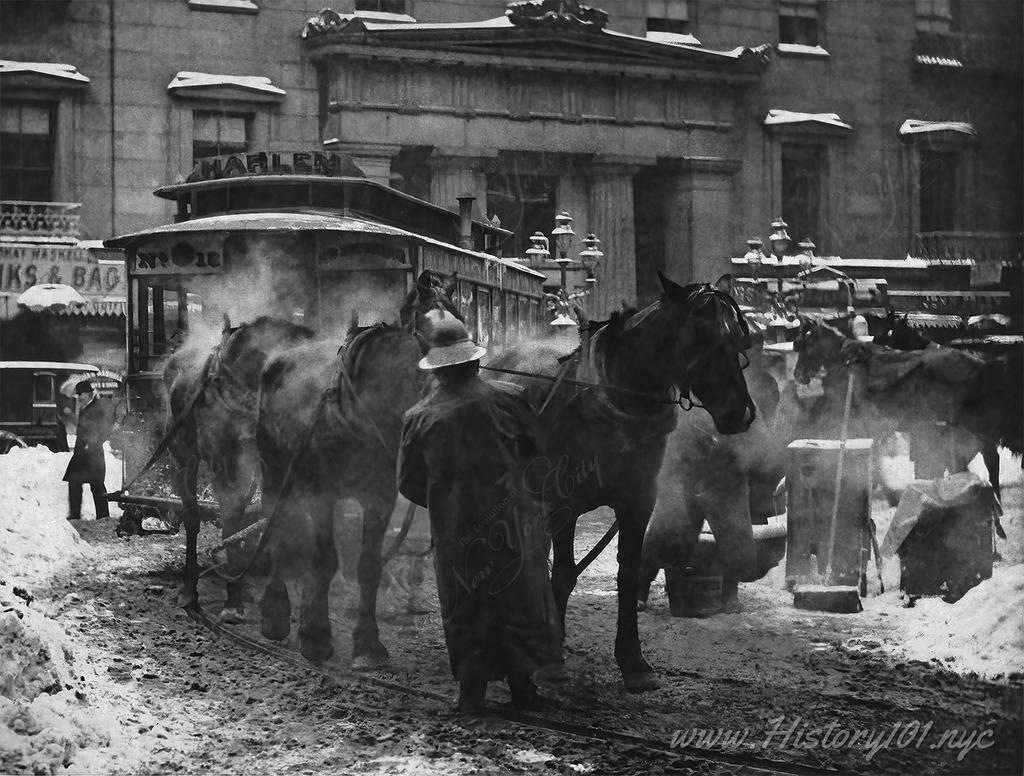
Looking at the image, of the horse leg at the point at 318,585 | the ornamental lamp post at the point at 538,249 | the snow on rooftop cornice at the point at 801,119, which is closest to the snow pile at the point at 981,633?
the horse leg at the point at 318,585

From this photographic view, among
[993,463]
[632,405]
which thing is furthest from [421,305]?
[993,463]

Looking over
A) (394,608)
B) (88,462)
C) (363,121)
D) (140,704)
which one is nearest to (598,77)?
(363,121)

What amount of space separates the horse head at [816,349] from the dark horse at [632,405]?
415 cm

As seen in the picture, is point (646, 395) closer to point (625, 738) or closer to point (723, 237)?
point (625, 738)

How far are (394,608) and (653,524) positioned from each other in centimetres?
215

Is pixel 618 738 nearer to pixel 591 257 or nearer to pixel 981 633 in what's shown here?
pixel 981 633

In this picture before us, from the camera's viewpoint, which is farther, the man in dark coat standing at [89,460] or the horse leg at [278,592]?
the man in dark coat standing at [89,460]

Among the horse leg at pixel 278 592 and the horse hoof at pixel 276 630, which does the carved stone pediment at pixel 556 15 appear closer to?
the horse leg at pixel 278 592

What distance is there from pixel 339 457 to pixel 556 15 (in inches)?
422

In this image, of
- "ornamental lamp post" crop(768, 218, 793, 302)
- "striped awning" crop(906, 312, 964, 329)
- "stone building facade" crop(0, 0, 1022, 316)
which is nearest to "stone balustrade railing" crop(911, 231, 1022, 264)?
"stone building facade" crop(0, 0, 1022, 316)

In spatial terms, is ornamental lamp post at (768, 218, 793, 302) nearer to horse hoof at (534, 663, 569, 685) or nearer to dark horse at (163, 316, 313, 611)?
dark horse at (163, 316, 313, 611)

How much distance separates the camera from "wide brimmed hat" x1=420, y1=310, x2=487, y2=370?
6.39 m

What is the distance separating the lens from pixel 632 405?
23.3 feet

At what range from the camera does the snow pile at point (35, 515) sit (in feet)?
35.2
